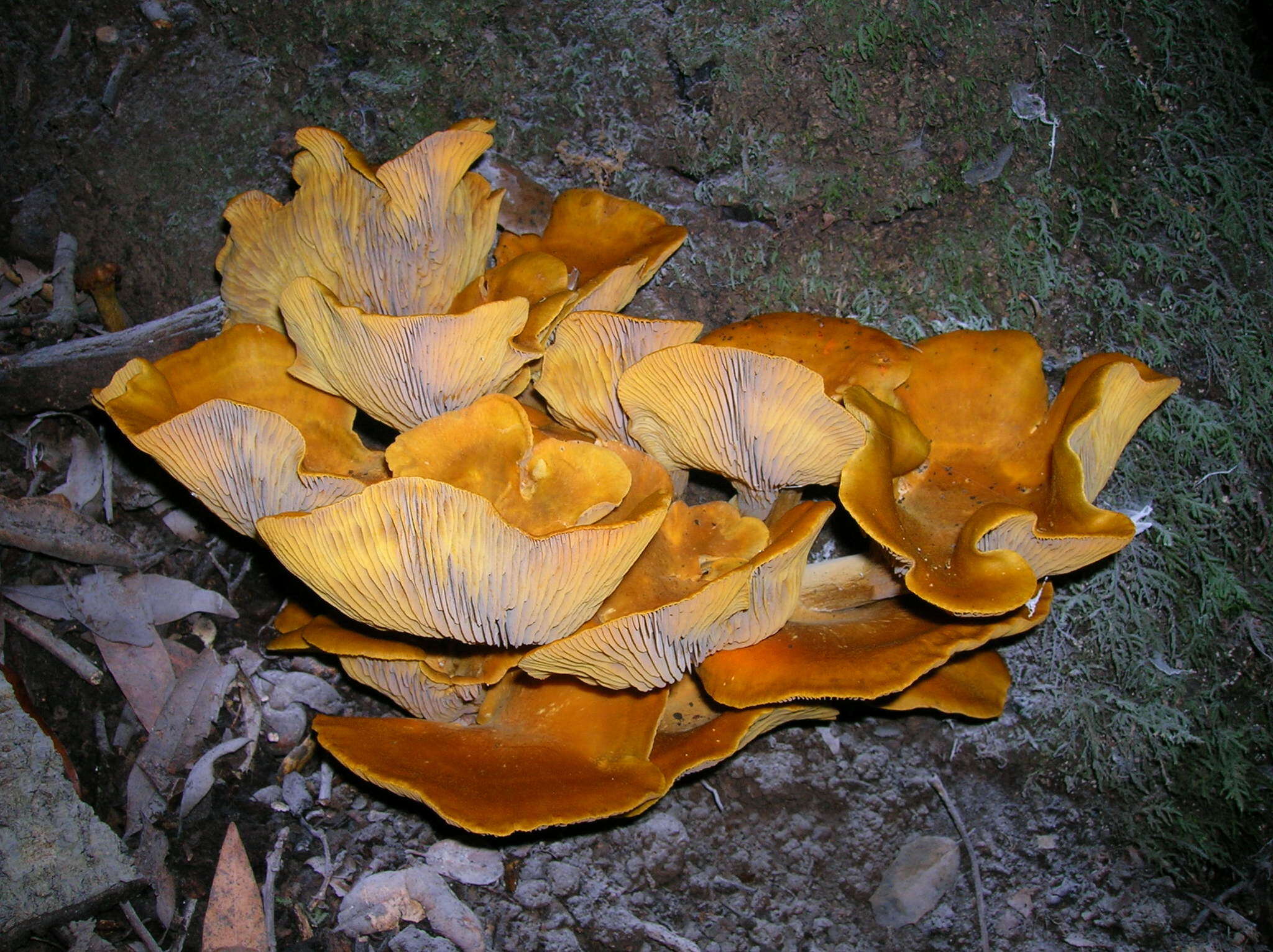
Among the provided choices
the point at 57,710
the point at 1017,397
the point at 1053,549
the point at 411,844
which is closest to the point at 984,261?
the point at 1017,397

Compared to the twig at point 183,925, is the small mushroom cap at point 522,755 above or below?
above

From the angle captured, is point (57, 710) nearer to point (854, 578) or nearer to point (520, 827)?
point (520, 827)

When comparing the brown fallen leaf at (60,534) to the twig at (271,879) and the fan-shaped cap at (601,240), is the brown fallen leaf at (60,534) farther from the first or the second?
the fan-shaped cap at (601,240)

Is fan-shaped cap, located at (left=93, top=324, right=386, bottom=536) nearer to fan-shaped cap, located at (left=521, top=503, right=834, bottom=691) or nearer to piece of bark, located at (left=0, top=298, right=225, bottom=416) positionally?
piece of bark, located at (left=0, top=298, right=225, bottom=416)

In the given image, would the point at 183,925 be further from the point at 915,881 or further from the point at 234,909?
the point at 915,881

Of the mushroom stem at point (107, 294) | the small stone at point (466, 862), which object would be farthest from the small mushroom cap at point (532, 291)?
the small stone at point (466, 862)

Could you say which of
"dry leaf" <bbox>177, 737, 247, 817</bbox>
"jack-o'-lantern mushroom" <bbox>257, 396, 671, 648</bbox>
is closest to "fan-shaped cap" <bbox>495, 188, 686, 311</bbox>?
"jack-o'-lantern mushroom" <bbox>257, 396, 671, 648</bbox>

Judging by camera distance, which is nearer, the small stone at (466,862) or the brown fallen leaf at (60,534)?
the small stone at (466,862)
